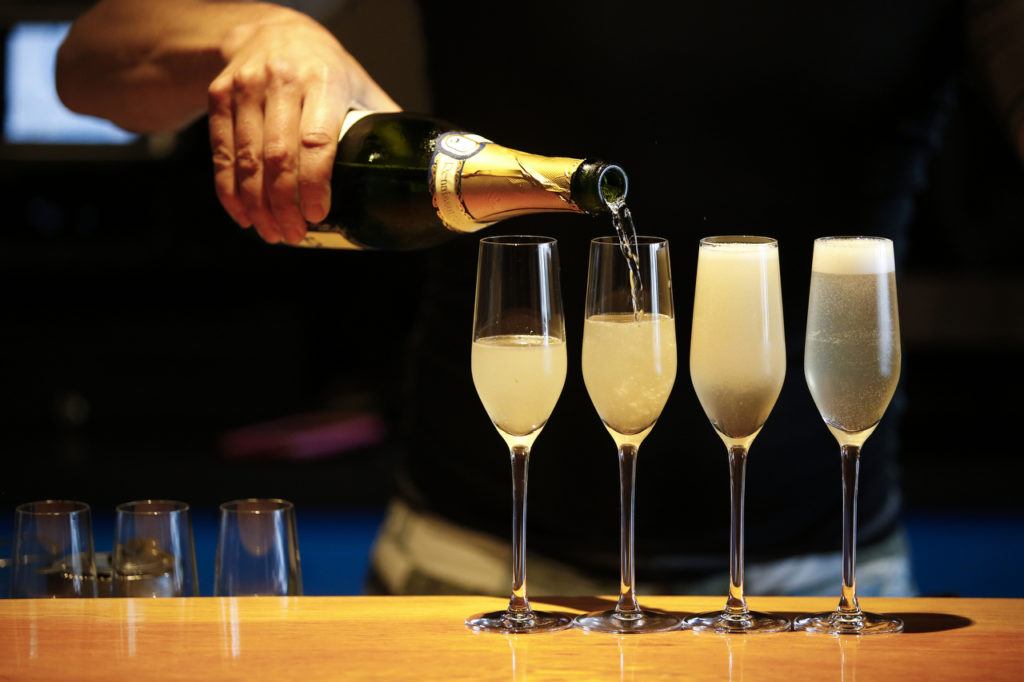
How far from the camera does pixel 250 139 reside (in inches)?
54.0

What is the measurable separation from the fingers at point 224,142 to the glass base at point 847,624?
2.21 feet

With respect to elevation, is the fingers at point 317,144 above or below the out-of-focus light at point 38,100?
below

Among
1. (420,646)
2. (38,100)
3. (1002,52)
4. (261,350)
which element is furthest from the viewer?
(38,100)

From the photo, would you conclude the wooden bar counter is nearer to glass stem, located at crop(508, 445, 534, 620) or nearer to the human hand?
glass stem, located at crop(508, 445, 534, 620)

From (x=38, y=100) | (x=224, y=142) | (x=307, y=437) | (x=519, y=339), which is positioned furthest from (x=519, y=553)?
(x=38, y=100)

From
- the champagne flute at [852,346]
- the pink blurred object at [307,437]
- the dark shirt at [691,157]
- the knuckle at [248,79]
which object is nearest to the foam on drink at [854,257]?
the champagne flute at [852,346]

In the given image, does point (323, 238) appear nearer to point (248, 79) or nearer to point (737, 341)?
point (248, 79)

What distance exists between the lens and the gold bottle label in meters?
1.23

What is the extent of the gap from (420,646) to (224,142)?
588 millimetres

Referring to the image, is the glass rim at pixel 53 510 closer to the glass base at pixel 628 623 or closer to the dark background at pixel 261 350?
the glass base at pixel 628 623

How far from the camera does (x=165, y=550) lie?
1222 millimetres

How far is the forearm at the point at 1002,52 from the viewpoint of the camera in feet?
5.05

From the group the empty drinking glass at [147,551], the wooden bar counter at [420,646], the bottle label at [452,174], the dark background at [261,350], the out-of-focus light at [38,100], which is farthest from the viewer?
the out-of-focus light at [38,100]

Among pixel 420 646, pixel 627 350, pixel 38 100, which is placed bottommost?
pixel 420 646
